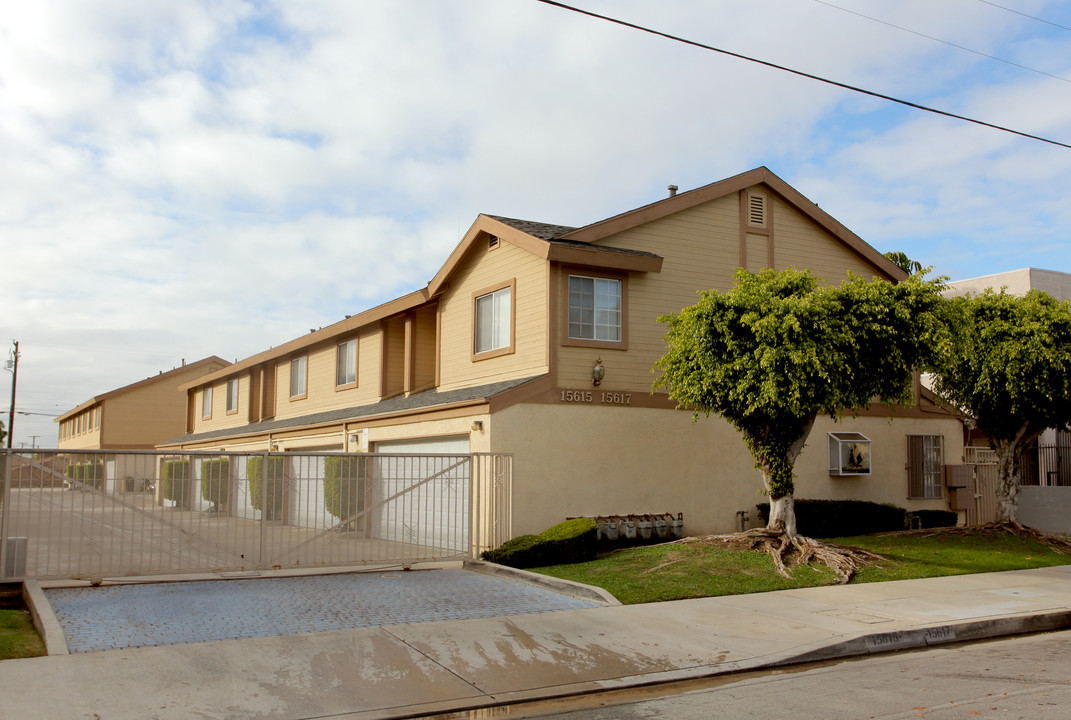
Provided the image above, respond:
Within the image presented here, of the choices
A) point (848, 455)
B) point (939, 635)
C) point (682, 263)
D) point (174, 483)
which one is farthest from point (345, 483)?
point (848, 455)

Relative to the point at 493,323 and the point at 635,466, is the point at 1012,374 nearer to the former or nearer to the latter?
the point at 635,466

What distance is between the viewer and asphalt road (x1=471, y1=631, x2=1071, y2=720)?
6.91m

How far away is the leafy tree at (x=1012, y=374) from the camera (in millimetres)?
17516

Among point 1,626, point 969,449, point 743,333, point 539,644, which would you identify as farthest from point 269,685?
point 969,449

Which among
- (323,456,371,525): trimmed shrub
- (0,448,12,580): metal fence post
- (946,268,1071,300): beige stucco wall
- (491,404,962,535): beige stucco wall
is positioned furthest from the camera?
(946,268,1071,300): beige stucco wall

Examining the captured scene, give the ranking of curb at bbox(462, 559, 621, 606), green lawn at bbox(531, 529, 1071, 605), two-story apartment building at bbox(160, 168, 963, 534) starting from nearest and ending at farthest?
curb at bbox(462, 559, 621, 606) → green lawn at bbox(531, 529, 1071, 605) → two-story apartment building at bbox(160, 168, 963, 534)

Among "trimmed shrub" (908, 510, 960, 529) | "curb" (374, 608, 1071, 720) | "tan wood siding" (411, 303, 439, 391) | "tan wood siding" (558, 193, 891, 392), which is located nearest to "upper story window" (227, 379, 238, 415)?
"tan wood siding" (411, 303, 439, 391)

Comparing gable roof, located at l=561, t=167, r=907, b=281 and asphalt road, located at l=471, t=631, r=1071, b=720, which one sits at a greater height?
gable roof, located at l=561, t=167, r=907, b=281

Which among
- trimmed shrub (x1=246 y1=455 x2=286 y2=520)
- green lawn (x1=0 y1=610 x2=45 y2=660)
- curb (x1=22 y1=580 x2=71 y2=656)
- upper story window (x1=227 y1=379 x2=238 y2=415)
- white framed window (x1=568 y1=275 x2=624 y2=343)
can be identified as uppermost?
white framed window (x1=568 y1=275 x2=624 y2=343)

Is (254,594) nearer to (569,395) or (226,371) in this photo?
(569,395)

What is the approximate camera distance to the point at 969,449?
23.9m

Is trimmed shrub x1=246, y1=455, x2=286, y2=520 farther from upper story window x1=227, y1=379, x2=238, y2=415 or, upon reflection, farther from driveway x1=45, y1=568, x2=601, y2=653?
upper story window x1=227, y1=379, x2=238, y2=415

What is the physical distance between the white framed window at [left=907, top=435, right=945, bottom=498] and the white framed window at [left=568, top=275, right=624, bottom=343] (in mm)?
8909

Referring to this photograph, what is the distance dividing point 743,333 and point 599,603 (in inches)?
222
